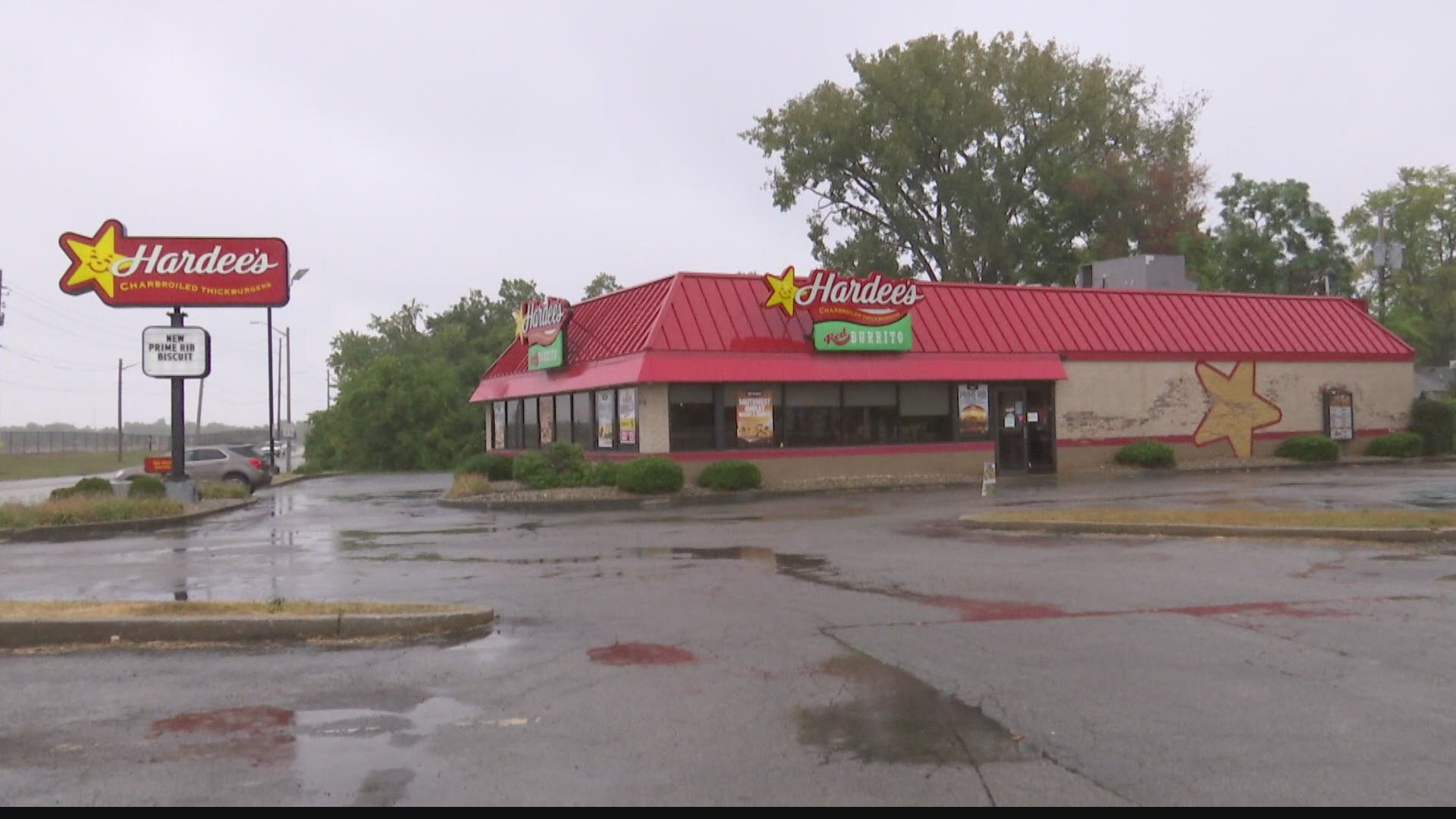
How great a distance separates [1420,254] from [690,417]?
66783 mm

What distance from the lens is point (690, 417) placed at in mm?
28672

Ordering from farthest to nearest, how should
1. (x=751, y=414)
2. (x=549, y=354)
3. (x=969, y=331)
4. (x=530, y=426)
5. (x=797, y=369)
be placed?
(x=530, y=426) → (x=549, y=354) → (x=969, y=331) → (x=797, y=369) → (x=751, y=414)

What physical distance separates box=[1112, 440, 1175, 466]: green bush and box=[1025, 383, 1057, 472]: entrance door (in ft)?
6.17

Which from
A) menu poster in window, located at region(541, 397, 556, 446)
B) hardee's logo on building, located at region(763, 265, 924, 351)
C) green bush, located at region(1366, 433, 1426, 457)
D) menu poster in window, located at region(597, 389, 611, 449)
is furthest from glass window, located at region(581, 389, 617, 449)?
green bush, located at region(1366, 433, 1426, 457)

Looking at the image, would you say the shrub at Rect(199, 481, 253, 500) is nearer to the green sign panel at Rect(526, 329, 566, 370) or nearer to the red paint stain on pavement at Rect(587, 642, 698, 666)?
the green sign panel at Rect(526, 329, 566, 370)

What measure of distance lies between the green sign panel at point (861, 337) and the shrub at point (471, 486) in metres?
8.55

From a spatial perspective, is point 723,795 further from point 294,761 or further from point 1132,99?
point 1132,99

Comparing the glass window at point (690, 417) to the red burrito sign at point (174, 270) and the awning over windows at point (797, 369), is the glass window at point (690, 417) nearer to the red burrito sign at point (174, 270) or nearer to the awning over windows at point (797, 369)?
the awning over windows at point (797, 369)

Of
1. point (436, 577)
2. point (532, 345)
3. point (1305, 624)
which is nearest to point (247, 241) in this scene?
point (532, 345)

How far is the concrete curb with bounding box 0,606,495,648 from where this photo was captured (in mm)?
9867

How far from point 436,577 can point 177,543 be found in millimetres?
7588

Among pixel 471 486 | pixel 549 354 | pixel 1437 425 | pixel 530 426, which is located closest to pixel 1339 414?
pixel 1437 425

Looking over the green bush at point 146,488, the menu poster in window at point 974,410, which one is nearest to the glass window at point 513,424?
the green bush at point 146,488

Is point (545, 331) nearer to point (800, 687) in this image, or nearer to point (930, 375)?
point (930, 375)
